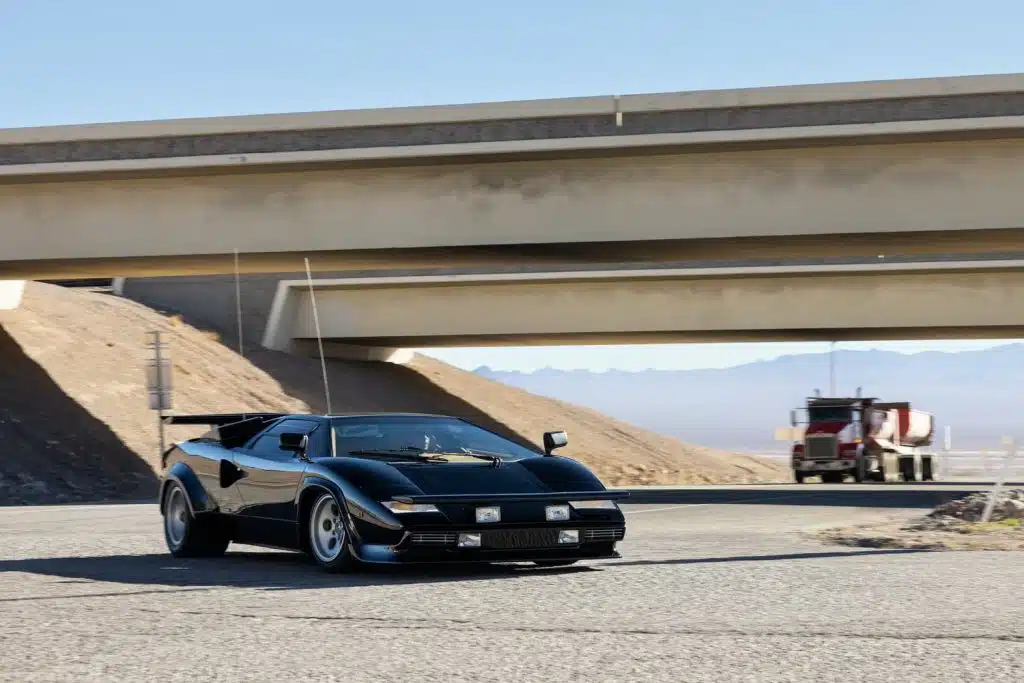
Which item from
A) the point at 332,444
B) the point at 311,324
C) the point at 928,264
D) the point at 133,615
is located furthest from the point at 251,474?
the point at 311,324

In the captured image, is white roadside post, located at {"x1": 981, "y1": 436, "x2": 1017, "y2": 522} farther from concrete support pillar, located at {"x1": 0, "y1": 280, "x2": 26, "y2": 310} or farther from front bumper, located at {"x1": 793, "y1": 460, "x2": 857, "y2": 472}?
concrete support pillar, located at {"x1": 0, "y1": 280, "x2": 26, "y2": 310}

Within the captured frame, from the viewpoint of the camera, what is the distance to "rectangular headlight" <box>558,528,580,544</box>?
11789 millimetres

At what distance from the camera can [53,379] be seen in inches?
1531

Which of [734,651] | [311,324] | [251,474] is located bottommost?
[734,651]

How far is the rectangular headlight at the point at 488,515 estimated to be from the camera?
37.7 ft

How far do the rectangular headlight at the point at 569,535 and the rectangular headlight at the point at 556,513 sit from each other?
9 centimetres

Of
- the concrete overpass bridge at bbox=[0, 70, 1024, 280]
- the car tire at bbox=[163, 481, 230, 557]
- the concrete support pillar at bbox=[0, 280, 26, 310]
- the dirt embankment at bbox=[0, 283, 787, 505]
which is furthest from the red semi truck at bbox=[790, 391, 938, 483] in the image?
the car tire at bbox=[163, 481, 230, 557]

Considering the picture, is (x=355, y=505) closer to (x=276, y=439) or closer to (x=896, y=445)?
(x=276, y=439)

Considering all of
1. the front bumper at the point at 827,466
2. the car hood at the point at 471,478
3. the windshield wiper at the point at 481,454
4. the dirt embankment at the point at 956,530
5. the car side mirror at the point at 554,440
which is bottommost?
the front bumper at the point at 827,466

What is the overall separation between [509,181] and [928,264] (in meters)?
18.3

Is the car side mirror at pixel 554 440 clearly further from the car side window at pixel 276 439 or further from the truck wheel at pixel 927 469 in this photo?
the truck wheel at pixel 927 469

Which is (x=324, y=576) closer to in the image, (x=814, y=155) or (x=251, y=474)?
(x=251, y=474)

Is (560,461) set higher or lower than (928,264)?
lower

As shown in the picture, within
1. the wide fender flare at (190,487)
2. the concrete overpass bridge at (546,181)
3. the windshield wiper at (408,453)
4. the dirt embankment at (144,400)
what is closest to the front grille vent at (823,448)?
the dirt embankment at (144,400)
